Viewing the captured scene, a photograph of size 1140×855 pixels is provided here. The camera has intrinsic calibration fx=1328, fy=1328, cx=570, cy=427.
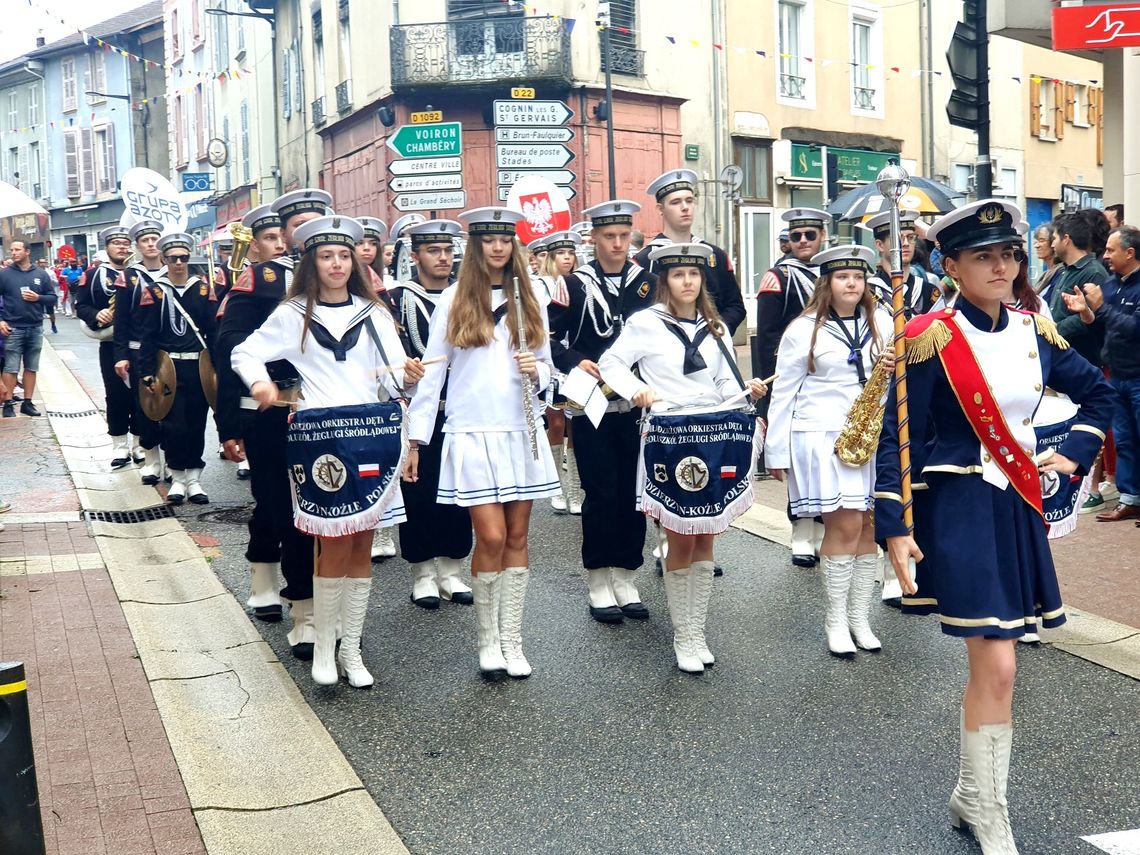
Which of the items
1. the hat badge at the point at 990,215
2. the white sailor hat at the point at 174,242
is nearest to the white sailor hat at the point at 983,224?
the hat badge at the point at 990,215

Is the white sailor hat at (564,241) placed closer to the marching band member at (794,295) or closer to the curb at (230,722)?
the marching band member at (794,295)

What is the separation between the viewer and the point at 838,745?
16.0 ft

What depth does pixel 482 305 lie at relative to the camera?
587 cm

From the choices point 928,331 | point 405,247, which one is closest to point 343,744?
point 928,331

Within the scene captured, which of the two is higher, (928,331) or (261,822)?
(928,331)

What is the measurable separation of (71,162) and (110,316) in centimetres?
4809

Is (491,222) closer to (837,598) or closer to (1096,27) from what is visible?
(837,598)

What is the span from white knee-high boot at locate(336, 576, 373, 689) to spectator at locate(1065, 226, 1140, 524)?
5136 millimetres

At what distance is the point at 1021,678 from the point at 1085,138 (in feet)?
108

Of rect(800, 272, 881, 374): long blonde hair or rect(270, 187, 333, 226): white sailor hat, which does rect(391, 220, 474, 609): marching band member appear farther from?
rect(800, 272, 881, 374): long blonde hair

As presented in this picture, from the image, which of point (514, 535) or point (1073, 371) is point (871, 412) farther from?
point (514, 535)

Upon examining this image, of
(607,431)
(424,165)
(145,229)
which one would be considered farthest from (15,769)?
(424,165)

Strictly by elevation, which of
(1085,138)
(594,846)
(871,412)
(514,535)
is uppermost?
(1085,138)

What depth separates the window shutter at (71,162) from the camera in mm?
55000
